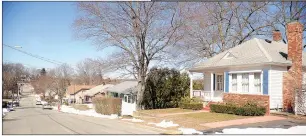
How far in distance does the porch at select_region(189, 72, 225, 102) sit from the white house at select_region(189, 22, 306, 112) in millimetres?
1015

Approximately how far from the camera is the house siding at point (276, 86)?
12.5m

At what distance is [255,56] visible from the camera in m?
13.7

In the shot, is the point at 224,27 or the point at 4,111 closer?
the point at 4,111

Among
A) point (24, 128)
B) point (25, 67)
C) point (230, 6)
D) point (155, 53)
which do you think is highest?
point (230, 6)

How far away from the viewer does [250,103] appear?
40.7 feet

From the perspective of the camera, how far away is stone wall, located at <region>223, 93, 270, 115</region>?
1234 cm

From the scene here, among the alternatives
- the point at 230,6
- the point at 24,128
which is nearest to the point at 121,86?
the point at 230,6

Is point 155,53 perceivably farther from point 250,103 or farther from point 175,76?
point 250,103

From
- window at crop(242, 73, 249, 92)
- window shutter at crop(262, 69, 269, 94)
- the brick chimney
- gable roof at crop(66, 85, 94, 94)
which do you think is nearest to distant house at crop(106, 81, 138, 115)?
window at crop(242, 73, 249, 92)

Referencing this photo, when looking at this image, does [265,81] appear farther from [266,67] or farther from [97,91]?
[97,91]

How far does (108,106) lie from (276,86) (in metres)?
10.4

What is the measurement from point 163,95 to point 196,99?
3336 millimetres

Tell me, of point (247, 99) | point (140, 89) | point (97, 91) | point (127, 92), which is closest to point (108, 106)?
point (140, 89)

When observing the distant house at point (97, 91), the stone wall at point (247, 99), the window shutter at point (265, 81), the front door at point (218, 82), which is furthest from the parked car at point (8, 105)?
the distant house at point (97, 91)
